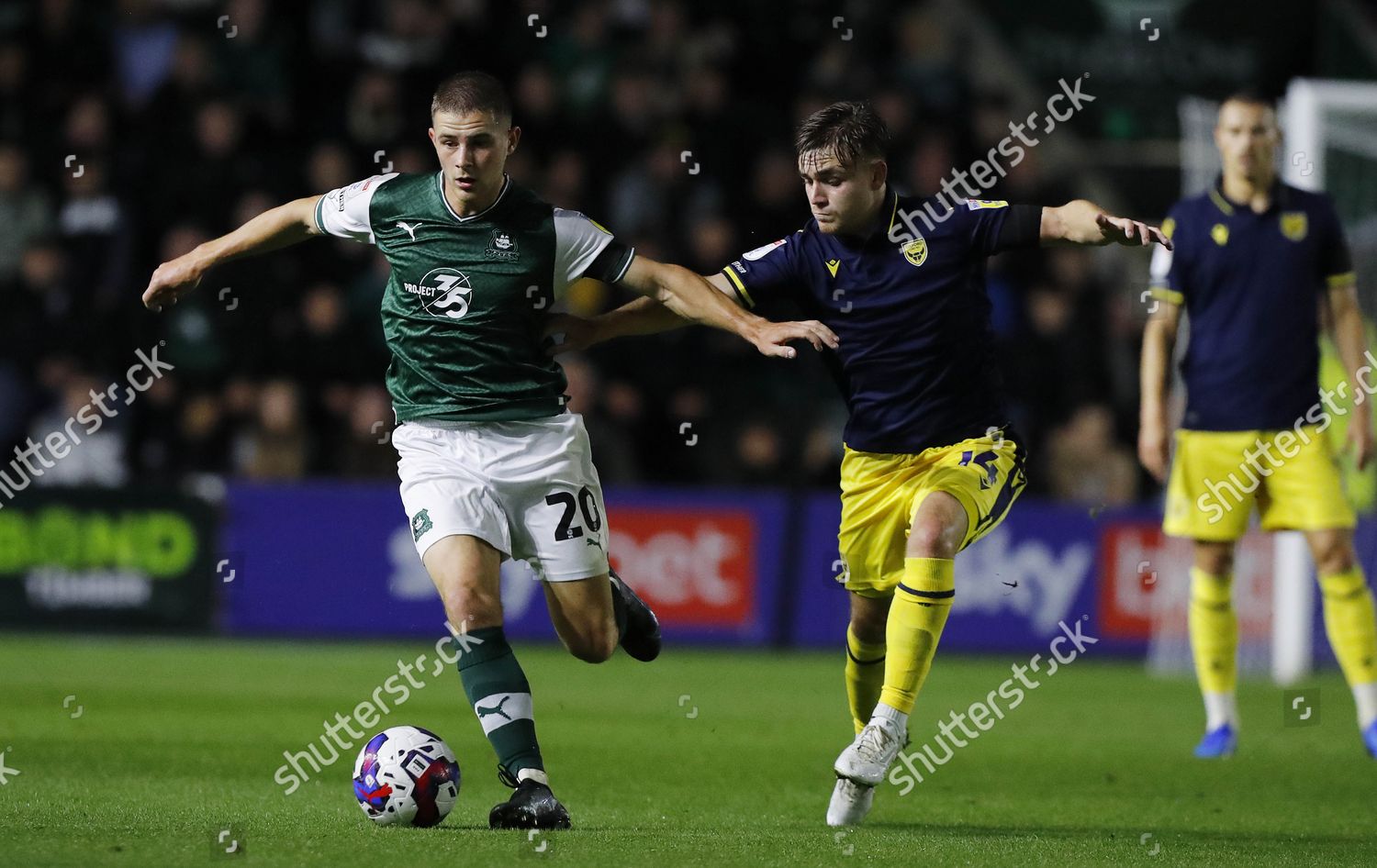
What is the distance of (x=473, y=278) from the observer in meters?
6.12

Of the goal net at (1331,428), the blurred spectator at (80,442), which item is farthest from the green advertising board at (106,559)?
the goal net at (1331,428)

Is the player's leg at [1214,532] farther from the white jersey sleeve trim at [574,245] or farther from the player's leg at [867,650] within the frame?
the white jersey sleeve trim at [574,245]

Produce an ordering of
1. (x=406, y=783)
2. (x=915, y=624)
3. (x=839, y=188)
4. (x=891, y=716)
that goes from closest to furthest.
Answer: (x=406, y=783), (x=891, y=716), (x=915, y=624), (x=839, y=188)

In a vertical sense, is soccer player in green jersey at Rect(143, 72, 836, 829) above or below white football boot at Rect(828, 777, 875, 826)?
above

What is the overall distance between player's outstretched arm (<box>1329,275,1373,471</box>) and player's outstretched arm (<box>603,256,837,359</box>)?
3073 mm

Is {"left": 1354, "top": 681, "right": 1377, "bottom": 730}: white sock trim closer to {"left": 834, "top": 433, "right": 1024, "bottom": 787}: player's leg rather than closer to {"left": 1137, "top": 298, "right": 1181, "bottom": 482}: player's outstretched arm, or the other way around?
{"left": 1137, "top": 298, "right": 1181, "bottom": 482}: player's outstretched arm

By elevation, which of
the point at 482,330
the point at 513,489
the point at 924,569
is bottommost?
the point at 924,569

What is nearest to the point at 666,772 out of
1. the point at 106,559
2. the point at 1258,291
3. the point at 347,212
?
the point at 347,212

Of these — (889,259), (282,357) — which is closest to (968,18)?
(282,357)

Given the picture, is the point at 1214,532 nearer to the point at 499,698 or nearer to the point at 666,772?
the point at 666,772

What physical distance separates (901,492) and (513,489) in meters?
1.30

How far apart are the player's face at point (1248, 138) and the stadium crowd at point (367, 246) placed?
6392 mm

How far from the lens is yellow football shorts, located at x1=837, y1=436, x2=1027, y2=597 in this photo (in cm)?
631

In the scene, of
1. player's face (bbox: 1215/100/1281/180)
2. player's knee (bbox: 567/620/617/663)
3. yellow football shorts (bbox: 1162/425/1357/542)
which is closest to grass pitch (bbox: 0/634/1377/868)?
player's knee (bbox: 567/620/617/663)
